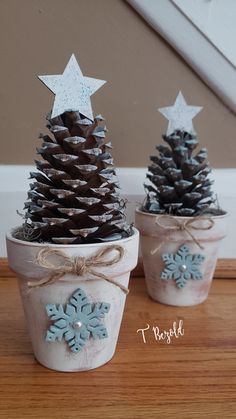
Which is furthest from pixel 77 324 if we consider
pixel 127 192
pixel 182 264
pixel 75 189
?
pixel 127 192

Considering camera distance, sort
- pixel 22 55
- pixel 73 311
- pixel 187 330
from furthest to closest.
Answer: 1. pixel 22 55
2. pixel 187 330
3. pixel 73 311

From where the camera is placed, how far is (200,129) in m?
0.75

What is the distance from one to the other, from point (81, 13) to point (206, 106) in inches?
10.7

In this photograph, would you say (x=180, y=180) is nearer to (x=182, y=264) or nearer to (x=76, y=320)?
(x=182, y=264)

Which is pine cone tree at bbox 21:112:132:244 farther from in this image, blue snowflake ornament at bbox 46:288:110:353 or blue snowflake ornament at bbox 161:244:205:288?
blue snowflake ornament at bbox 161:244:205:288

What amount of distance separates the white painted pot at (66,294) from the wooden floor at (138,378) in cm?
1

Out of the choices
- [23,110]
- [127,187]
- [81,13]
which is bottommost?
[127,187]

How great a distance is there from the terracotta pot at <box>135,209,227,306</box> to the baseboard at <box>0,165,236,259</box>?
0.11m

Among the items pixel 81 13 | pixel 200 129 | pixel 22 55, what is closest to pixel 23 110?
pixel 22 55

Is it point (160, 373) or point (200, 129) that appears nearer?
point (160, 373)

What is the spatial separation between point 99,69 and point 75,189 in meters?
0.38

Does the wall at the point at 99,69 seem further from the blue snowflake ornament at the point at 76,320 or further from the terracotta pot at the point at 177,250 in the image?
the blue snowflake ornament at the point at 76,320

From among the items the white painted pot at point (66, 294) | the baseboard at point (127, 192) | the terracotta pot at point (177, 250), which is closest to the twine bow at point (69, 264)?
the white painted pot at point (66, 294)

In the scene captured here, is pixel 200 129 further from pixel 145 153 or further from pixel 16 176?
pixel 16 176
